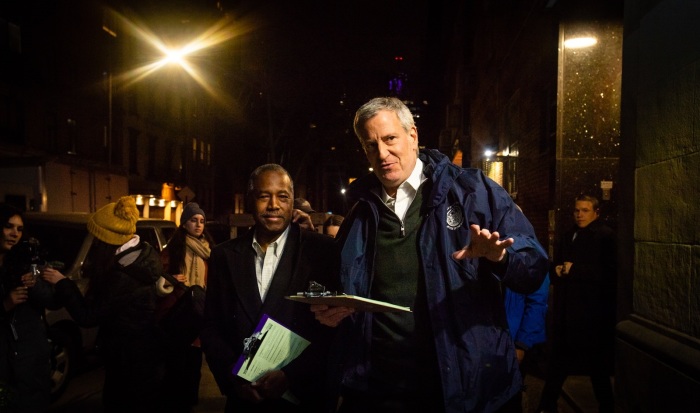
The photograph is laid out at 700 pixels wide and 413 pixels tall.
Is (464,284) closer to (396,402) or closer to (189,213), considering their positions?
(396,402)

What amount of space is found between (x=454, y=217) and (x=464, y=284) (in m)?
0.33

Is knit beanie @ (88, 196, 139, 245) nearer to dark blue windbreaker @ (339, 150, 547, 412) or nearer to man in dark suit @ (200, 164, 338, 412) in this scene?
man in dark suit @ (200, 164, 338, 412)

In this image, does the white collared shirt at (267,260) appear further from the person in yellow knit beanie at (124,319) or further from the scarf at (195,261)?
the scarf at (195,261)

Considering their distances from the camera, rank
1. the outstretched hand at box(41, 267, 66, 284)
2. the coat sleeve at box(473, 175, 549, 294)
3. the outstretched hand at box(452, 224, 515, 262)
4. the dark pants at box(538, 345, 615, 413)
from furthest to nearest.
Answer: the dark pants at box(538, 345, 615, 413)
the outstretched hand at box(41, 267, 66, 284)
the coat sleeve at box(473, 175, 549, 294)
the outstretched hand at box(452, 224, 515, 262)

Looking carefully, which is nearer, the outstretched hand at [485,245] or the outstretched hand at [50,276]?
the outstretched hand at [485,245]

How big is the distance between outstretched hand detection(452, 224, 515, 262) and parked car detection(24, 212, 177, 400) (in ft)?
17.9

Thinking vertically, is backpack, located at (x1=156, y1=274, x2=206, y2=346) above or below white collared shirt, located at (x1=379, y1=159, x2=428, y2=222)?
below

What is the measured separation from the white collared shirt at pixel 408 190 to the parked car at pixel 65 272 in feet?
16.2

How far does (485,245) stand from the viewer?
80.6 inches

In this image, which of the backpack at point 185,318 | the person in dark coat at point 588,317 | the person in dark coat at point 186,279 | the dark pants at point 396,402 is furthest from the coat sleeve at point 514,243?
the person in dark coat at point 186,279

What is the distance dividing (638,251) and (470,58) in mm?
15223

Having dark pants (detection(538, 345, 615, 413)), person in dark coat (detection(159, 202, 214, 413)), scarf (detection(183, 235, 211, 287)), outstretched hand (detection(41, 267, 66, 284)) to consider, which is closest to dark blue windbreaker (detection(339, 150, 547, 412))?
person in dark coat (detection(159, 202, 214, 413))

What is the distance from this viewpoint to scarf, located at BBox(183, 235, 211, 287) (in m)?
5.86

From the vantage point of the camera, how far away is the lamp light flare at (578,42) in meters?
7.02
